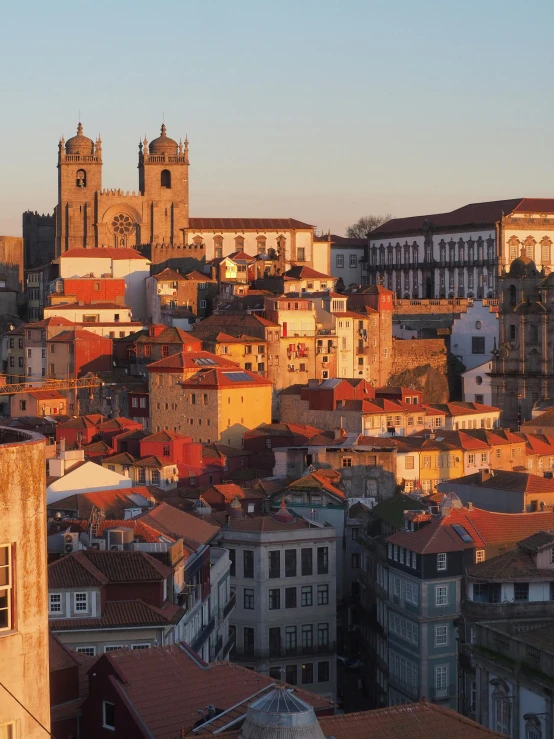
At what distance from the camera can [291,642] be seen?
41062 millimetres

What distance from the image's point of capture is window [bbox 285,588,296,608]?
41.5 meters

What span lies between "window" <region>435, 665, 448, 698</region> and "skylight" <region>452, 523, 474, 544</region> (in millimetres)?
3282

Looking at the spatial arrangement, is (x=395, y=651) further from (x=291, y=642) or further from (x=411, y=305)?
(x=411, y=305)

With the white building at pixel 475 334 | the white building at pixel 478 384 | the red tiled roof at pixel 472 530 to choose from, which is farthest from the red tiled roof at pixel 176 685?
the white building at pixel 475 334

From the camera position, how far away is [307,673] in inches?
1592

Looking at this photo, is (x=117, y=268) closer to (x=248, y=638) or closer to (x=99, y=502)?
(x=99, y=502)

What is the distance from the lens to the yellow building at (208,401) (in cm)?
6894

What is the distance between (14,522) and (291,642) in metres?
31.0

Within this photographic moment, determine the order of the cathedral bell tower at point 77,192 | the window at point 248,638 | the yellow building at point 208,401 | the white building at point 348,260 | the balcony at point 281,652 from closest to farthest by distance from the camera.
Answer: the balcony at point 281,652
the window at point 248,638
the yellow building at point 208,401
the cathedral bell tower at point 77,192
the white building at point 348,260

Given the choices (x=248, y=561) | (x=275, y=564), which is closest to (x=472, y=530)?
(x=275, y=564)

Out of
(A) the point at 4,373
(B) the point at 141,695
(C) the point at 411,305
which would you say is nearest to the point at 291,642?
(B) the point at 141,695

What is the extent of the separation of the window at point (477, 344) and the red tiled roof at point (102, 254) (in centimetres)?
2112

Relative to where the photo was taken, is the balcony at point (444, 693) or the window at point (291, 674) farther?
the window at point (291, 674)

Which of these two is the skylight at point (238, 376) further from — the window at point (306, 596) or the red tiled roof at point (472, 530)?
the red tiled roof at point (472, 530)
